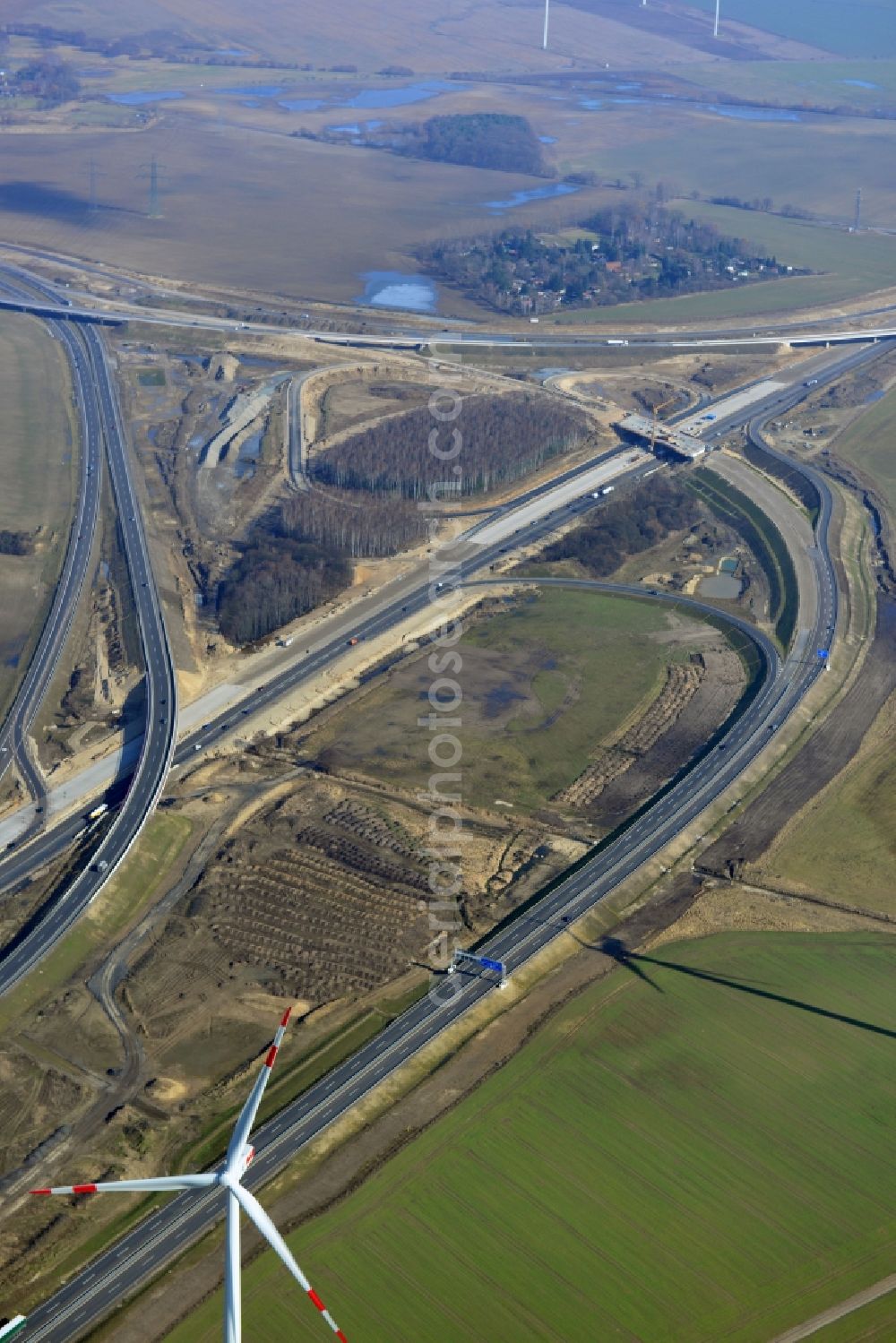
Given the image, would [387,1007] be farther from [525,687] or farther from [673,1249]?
[525,687]

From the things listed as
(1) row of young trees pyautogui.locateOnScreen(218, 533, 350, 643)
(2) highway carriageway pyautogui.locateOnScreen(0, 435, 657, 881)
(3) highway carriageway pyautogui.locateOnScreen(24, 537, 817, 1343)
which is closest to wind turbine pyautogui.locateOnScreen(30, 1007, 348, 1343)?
(3) highway carriageway pyautogui.locateOnScreen(24, 537, 817, 1343)

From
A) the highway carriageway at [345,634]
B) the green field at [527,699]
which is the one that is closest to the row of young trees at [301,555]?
the highway carriageway at [345,634]

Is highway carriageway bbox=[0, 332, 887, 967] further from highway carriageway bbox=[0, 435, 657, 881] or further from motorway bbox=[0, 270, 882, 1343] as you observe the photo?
motorway bbox=[0, 270, 882, 1343]

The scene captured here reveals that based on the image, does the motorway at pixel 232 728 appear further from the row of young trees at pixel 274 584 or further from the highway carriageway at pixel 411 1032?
the row of young trees at pixel 274 584

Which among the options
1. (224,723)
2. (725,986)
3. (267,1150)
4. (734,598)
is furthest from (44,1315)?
(734,598)

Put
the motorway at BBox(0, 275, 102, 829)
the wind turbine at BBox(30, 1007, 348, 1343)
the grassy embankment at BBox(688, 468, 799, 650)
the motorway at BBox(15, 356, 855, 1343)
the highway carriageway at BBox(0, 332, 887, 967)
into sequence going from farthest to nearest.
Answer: the grassy embankment at BBox(688, 468, 799, 650)
the motorway at BBox(0, 275, 102, 829)
the highway carriageway at BBox(0, 332, 887, 967)
the motorway at BBox(15, 356, 855, 1343)
the wind turbine at BBox(30, 1007, 348, 1343)

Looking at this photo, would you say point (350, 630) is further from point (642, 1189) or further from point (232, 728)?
point (642, 1189)

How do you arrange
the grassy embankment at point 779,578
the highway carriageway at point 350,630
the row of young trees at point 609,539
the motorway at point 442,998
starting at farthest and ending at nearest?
the row of young trees at point 609,539 < the grassy embankment at point 779,578 < the highway carriageway at point 350,630 < the motorway at point 442,998
